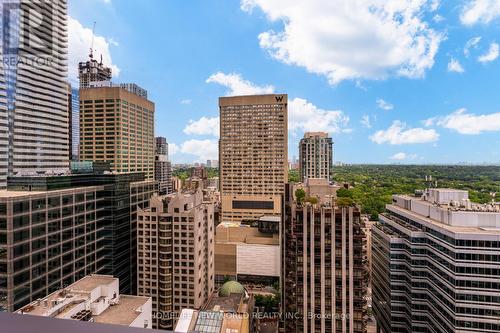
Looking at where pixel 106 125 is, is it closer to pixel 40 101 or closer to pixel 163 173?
pixel 40 101

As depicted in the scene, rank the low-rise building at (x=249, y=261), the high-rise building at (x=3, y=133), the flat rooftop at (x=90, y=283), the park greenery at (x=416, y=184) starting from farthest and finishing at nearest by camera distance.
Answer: the high-rise building at (x=3, y=133) < the low-rise building at (x=249, y=261) < the park greenery at (x=416, y=184) < the flat rooftop at (x=90, y=283)

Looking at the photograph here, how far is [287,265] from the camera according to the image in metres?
10.7

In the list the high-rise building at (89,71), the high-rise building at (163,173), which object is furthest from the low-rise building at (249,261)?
the high-rise building at (89,71)

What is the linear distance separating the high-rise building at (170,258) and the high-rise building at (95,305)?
117 inches

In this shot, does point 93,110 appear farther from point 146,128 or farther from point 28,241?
point 28,241

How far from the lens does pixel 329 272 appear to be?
9172 mm

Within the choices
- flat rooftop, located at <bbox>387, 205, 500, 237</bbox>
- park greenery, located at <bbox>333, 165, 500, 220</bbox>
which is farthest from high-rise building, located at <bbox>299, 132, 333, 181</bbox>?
flat rooftop, located at <bbox>387, 205, 500, 237</bbox>

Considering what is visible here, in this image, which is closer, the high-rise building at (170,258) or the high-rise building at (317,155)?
the high-rise building at (170,258)

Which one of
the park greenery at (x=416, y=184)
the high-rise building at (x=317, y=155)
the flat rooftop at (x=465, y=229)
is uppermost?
the high-rise building at (x=317, y=155)

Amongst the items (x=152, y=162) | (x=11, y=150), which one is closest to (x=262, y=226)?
(x=152, y=162)

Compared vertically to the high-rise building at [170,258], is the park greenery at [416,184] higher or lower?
higher

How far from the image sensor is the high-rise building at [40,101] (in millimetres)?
20500

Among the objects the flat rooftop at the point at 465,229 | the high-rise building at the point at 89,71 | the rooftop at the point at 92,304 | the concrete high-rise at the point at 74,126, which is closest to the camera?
the rooftop at the point at 92,304

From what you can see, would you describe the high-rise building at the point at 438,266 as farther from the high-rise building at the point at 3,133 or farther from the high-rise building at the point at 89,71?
the high-rise building at the point at 89,71
